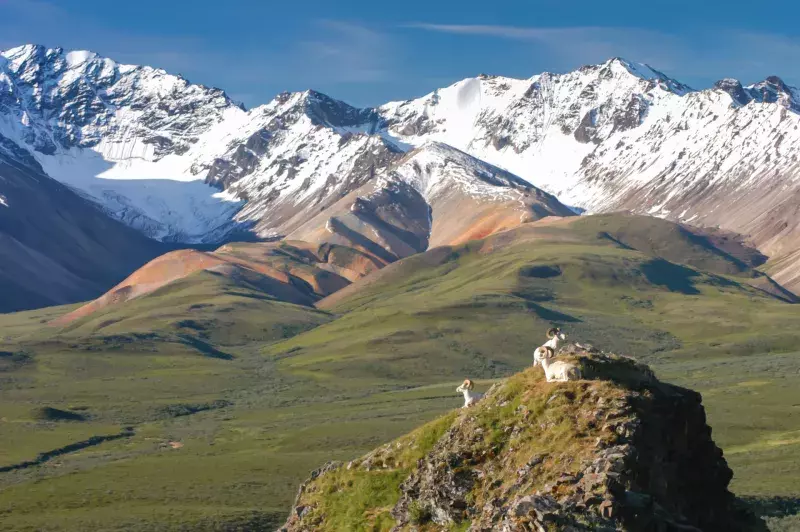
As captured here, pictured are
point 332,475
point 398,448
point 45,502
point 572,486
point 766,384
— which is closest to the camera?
point 572,486

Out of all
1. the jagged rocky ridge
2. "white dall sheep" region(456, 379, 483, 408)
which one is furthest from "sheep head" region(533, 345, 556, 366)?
"white dall sheep" region(456, 379, 483, 408)

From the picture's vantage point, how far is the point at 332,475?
150 feet

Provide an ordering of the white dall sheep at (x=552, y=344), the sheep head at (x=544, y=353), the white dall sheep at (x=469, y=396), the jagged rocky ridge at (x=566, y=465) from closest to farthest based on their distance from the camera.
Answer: the jagged rocky ridge at (x=566, y=465)
the sheep head at (x=544, y=353)
the white dall sheep at (x=552, y=344)
the white dall sheep at (x=469, y=396)

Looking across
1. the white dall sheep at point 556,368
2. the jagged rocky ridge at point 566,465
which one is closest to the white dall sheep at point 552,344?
the white dall sheep at point 556,368

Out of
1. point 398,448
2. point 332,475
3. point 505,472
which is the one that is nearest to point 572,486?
point 505,472

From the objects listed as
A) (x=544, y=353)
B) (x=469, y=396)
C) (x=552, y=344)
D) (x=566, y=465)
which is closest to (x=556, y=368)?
(x=544, y=353)

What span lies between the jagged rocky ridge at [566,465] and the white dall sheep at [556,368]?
40cm

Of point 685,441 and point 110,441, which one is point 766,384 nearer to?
point 110,441

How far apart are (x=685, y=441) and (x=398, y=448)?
11271 millimetres

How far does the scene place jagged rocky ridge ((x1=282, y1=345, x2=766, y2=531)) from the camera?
1181 inches

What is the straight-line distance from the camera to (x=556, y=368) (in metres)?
36.5

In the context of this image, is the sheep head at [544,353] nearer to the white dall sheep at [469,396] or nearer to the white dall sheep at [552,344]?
the white dall sheep at [552,344]

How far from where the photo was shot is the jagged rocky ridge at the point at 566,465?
98.4 feet

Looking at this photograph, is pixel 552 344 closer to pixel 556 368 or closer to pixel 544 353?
pixel 544 353
